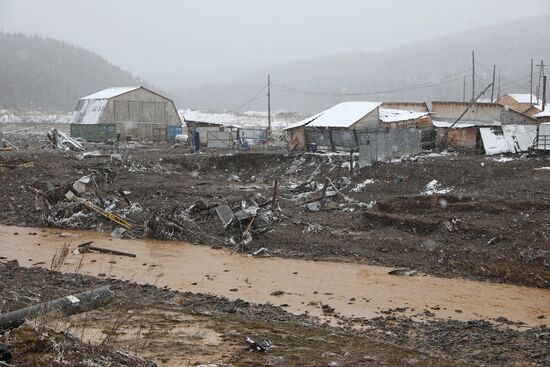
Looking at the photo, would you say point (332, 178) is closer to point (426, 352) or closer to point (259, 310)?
point (259, 310)

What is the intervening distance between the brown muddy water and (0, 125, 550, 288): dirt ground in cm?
72

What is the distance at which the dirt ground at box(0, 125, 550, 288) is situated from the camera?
1344 cm

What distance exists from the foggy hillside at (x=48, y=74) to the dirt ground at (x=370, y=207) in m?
82.4

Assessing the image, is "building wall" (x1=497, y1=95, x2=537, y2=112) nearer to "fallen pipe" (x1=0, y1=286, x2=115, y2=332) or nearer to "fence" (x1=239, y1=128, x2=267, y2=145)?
"fence" (x1=239, y1=128, x2=267, y2=145)

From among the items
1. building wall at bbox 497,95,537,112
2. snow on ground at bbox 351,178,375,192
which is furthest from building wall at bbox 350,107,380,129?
building wall at bbox 497,95,537,112

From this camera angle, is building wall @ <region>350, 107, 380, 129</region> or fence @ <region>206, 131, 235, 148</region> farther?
fence @ <region>206, 131, 235, 148</region>

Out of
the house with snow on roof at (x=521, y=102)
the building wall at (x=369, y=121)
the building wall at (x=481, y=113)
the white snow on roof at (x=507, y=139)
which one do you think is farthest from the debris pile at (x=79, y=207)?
the house with snow on roof at (x=521, y=102)

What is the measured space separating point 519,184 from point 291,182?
30.9ft

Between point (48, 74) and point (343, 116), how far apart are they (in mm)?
110672

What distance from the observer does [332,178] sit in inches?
885

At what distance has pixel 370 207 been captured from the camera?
57.7ft

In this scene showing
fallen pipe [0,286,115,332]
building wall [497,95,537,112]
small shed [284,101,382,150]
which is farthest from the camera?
building wall [497,95,537,112]

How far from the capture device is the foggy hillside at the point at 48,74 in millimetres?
110250

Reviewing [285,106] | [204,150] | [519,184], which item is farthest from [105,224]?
[285,106]
